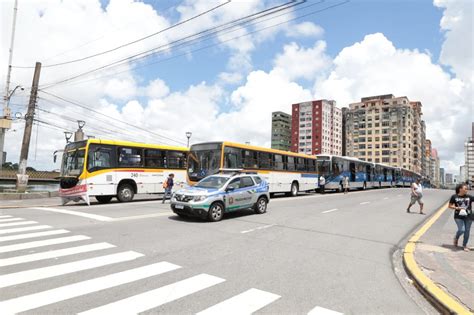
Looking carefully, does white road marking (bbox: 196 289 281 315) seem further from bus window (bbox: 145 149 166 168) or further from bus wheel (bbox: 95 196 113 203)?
bus wheel (bbox: 95 196 113 203)

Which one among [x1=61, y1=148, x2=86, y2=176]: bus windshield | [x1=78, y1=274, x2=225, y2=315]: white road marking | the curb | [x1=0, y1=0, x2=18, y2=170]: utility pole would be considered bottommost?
[x1=78, y1=274, x2=225, y2=315]: white road marking

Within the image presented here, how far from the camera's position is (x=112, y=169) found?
679 inches

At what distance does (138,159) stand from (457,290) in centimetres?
1671

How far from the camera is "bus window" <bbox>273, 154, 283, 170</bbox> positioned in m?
22.3

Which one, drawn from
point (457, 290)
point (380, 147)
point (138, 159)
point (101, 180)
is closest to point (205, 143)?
point (138, 159)

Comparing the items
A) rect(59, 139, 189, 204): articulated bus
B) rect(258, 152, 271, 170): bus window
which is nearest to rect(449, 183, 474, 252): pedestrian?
rect(258, 152, 271, 170): bus window

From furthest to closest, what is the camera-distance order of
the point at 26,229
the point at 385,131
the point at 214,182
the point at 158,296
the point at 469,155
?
the point at 469,155, the point at 385,131, the point at 214,182, the point at 26,229, the point at 158,296

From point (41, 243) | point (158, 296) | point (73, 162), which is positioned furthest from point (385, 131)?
point (158, 296)

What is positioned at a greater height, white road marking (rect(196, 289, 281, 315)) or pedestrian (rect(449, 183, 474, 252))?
pedestrian (rect(449, 183, 474, 252))

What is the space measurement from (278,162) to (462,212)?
15.2 metres

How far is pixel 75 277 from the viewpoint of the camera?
5055 millimetres

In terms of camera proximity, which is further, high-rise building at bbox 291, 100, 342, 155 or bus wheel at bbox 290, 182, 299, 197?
high-rise building at bbox 291, 100, 342, 155

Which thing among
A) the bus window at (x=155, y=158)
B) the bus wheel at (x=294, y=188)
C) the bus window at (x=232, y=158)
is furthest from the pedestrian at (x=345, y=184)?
the bus window at (x=155, y=158)

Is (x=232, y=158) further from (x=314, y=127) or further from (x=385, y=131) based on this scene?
(x=385, y=131)
